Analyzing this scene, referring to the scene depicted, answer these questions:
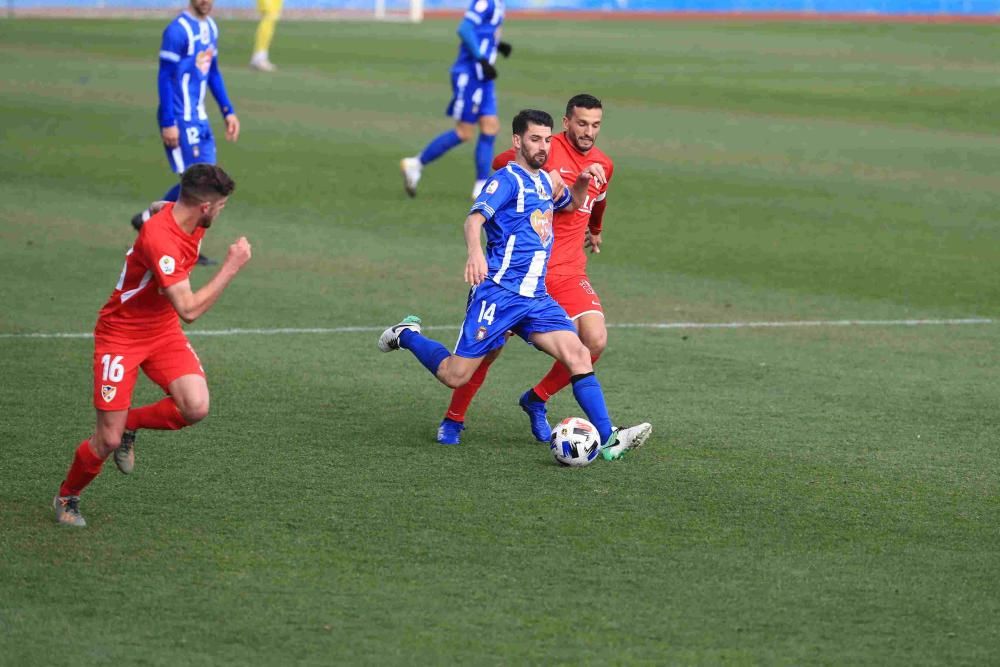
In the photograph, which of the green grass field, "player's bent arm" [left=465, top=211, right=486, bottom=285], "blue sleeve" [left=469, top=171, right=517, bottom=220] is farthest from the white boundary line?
"player's bent arm" [left=465, top=211, right=486, bottom=285]

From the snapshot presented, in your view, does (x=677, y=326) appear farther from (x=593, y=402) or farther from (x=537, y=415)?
(x=593, y=402)

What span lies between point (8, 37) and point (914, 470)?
33944mm

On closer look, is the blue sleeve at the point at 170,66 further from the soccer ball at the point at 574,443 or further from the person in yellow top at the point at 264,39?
the person in yellow top at the point at 264,39

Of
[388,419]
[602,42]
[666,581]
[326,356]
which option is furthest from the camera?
[602,42]

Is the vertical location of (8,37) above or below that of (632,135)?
below

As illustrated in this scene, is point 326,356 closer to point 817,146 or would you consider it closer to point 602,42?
point 817,146

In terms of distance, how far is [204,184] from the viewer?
6.37 m

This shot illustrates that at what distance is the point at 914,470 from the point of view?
298 inches

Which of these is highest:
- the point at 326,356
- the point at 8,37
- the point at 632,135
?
the point at 326,356

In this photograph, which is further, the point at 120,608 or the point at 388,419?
the point at 388,419

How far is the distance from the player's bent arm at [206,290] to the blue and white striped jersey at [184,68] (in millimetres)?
6789

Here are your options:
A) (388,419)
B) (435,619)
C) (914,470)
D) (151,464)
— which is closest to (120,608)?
(435,619)

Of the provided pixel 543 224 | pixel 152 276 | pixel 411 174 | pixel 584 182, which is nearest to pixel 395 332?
pixel 543 224

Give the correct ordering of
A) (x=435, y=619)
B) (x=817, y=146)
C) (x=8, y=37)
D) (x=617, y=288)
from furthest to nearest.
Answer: (x=8, y=37), (x=817, y=146), (x=617, y=288), (x=435, y=619)
